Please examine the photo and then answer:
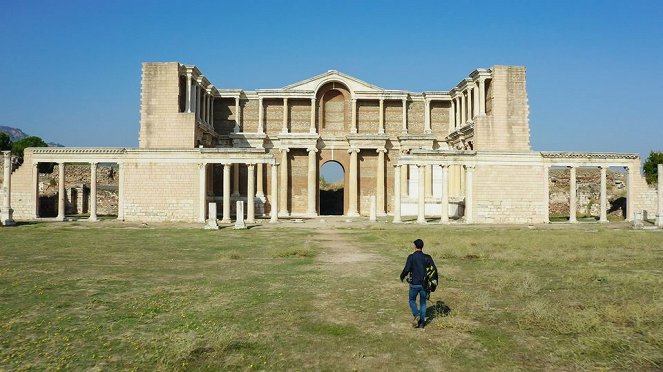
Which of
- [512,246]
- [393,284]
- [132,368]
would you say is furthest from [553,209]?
[132,368]

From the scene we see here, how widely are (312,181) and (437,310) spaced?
34.8m

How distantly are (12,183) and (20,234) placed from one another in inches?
538

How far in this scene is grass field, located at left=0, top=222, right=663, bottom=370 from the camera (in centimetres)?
745

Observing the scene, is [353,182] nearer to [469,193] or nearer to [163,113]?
[469,193]

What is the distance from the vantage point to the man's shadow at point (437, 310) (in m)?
9.84

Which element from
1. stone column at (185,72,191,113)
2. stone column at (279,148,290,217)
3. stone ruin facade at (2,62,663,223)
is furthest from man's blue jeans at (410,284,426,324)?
stone column at (279,148,290,217)

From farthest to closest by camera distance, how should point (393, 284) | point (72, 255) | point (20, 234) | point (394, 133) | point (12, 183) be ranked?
point (394, 133)
point (12, 183)
point (20, 234)
point (72, 255)
point (393, 284)

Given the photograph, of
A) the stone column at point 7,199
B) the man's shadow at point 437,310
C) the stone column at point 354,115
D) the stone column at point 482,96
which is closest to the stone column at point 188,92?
the stone column at point 7,199

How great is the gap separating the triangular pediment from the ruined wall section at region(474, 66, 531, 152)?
11.1 meters

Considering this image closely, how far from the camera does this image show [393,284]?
1313 centimetres

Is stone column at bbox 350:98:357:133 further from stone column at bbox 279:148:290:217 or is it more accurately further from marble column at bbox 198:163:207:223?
marble column at bbox 198:163:207:223

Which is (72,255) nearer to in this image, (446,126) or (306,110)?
(306,110)

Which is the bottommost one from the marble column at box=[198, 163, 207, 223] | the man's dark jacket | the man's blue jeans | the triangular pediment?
the man's blue jeans

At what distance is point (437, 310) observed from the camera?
10281 millimetres
